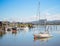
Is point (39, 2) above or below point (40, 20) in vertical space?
above

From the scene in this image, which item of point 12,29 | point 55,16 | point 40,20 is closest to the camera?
point 55,16

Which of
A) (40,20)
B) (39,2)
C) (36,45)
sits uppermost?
(39,2)

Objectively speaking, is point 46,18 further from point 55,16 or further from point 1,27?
point 1,27

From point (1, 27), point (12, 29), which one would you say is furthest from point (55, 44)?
point (12, 29)

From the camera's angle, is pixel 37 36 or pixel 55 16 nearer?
pixel 55 16

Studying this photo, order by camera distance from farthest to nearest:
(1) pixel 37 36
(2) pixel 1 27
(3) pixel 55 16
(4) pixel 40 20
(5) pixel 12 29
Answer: (5) pixel 12 29 → (2) pixel 1 27 → (1) pixel 37 36 → (4) pixel 40 20 → (3) pixel 55 16

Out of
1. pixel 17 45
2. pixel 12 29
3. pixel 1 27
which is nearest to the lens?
pixel 17 45

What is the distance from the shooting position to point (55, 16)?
5434 mm

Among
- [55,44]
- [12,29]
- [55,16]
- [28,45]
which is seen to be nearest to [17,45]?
[28,45]

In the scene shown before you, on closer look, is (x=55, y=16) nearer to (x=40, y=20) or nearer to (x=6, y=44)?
(x=40, y=20)

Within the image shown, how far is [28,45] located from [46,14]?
1.10 m

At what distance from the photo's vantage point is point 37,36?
20.6 ft

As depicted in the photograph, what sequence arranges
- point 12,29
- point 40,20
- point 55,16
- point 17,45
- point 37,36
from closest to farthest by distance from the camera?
point 17,45 → point 55,16 → point 40,20 → point 37,36 → point 12,29

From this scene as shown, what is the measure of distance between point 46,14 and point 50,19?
27 cm
